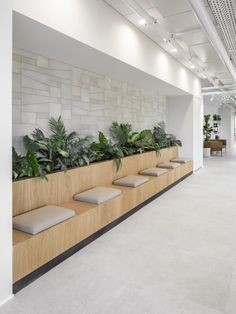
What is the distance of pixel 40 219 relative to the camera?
2.68m

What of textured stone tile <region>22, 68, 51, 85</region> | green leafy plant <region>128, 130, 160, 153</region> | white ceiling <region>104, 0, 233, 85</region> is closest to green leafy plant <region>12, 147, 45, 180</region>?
textured stone tile <region>22, 68, 51, 85</region>

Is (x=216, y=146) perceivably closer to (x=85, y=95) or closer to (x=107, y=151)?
(x=107, y=151)

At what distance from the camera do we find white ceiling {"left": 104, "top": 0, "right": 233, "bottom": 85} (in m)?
3.64

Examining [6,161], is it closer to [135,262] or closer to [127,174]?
[135,262]

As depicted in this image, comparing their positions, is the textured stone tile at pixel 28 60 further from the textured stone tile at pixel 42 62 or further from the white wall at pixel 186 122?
the white wall at pixel 186 122

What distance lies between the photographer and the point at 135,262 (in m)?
2.85

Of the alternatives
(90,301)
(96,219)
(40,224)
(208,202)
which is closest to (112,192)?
(96,219)

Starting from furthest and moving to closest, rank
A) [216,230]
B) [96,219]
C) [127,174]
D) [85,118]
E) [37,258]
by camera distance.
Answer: [127,174]
[85,118]
[216,230]
[96,219]
[37,258]

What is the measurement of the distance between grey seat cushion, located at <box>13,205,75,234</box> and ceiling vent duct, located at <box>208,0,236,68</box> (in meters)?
3.13

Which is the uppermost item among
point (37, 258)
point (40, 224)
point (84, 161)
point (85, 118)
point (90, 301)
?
point (85, 118)

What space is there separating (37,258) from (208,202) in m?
3.72

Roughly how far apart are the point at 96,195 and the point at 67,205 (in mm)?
434

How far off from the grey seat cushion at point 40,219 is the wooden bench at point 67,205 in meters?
0.05

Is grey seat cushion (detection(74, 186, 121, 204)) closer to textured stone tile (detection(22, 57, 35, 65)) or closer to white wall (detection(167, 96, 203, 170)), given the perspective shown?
textured stone tile (detection(22, 57, 35, 65))
